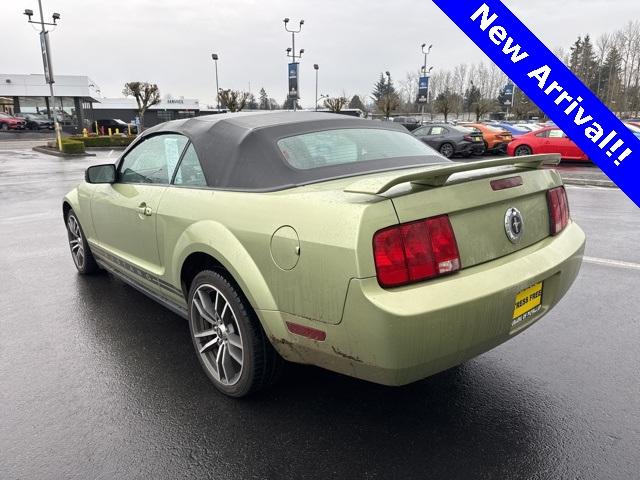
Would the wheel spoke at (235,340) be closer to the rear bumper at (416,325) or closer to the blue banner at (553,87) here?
the rear bumper at (416,325)

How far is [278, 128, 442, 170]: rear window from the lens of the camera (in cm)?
282

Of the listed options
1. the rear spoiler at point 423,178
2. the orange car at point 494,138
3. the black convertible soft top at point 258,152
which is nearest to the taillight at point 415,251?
the rear spoiler at point 423,178

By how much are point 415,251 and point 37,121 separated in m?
52.4

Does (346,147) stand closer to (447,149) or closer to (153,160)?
(153,160)

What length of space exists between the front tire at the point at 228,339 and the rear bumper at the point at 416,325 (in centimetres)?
18

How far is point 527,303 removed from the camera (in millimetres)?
2393

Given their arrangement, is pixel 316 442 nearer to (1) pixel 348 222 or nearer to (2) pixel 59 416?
(1) pixel 348 222

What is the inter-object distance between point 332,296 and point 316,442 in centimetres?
81

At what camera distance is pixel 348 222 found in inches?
79.6

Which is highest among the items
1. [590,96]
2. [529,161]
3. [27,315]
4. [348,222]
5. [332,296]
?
[590,96]

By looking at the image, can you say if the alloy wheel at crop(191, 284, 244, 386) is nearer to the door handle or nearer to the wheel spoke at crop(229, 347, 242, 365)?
the wheel spoke at crop(229, 347, 242, 365)

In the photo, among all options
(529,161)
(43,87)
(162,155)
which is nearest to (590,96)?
(529,161)

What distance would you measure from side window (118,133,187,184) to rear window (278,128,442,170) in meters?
0.86

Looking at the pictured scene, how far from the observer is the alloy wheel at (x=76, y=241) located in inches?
191
